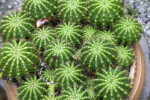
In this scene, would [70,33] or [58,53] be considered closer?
[58,53]

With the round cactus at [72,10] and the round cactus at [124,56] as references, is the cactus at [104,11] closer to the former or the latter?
the round cactus at [72,10]

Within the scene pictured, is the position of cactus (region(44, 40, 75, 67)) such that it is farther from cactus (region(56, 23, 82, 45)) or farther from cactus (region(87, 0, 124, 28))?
cactus (region(87, 0, 124, 28))

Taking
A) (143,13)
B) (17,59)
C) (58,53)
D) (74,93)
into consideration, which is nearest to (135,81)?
(74,93)

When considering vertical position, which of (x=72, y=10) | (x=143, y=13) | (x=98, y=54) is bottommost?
(x=98, y=54)

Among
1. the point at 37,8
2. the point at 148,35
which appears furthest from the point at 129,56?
the point at 148,35

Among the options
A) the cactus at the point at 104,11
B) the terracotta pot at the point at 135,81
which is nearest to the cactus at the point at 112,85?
the terracotta pot at the point at 135,81

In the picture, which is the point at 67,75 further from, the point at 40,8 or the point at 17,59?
the point at 40,8
